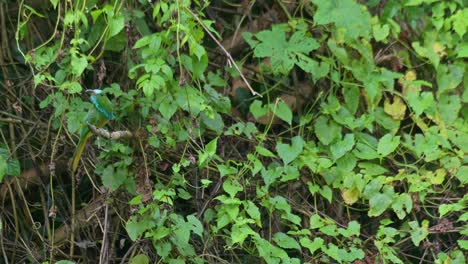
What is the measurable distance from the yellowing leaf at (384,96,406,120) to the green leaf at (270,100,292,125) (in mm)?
466

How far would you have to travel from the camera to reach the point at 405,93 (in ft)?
11.5

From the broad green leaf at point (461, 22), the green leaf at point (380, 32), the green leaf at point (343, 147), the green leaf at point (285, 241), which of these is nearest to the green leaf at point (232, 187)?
the green leaf at point (285, 241)

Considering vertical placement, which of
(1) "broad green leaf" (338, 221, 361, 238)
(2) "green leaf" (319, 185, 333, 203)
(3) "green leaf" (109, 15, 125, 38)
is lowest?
(1) "broad green leaf" (338, 221, 361, 238)

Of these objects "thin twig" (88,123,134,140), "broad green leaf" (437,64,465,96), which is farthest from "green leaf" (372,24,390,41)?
"thin twig" (88,123,134,140)

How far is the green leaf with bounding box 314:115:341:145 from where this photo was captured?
10.9ft

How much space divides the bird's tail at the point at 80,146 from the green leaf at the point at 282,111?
780 millimetres

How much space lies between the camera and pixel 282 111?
10.8ft

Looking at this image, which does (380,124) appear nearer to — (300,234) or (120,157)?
(300,234)

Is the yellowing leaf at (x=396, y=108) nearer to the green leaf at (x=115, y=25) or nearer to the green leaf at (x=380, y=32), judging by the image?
the green leaf at (x=380, y=32)

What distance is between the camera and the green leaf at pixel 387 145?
128 inches

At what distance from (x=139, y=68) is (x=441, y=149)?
129 centimetres

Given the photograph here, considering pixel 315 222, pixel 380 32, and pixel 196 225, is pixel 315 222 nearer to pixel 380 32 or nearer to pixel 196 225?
pixel 196 225

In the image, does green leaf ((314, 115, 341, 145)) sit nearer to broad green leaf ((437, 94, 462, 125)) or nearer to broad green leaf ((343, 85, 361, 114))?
broad green leaf ((343, 85, 361, 114))

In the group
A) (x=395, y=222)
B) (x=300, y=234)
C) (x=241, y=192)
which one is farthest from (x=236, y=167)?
(x=395, y=222)
